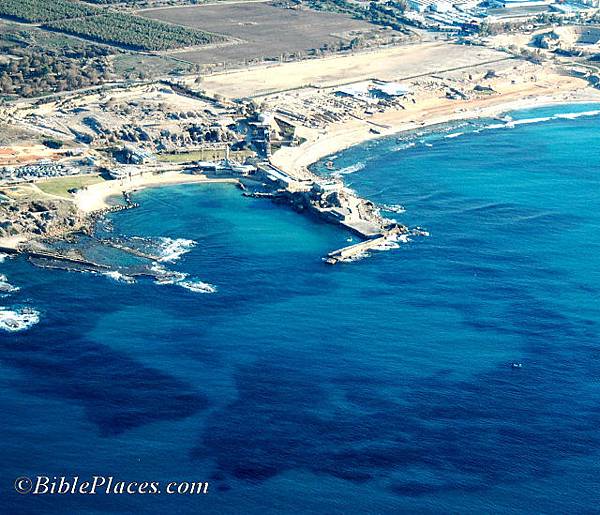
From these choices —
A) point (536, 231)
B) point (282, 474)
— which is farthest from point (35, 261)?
point (536, 231)

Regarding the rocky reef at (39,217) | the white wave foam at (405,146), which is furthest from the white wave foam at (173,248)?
the white wave foam at (405,146)

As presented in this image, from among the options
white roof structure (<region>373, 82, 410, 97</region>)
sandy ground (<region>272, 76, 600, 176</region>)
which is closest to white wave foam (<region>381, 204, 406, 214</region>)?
sandy ground (<region>272, 76, 600, 176</region>)

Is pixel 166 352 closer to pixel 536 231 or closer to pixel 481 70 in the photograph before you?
pixel 536 231

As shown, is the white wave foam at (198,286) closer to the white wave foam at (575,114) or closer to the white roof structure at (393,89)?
the white roof structure at (393,89)

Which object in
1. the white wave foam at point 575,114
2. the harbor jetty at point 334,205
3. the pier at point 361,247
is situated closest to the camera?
the pier at point 361,247

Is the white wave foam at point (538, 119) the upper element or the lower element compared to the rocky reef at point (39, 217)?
upper

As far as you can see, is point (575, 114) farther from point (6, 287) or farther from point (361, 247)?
point (6, 287)
